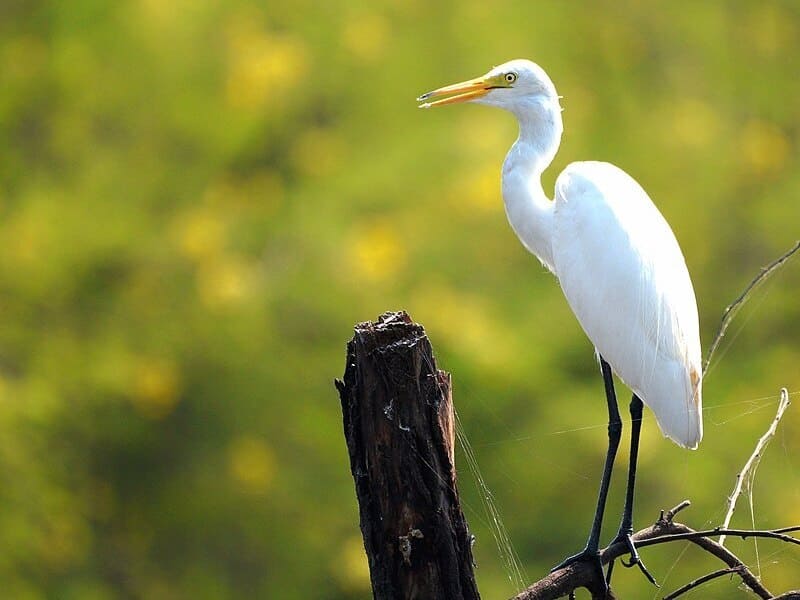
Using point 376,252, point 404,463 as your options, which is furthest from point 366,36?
point 404,463

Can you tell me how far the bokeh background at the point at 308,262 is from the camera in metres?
3.91

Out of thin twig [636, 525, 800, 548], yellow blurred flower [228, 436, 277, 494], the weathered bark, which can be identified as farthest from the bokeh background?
the weathered bark

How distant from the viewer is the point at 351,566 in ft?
12.6

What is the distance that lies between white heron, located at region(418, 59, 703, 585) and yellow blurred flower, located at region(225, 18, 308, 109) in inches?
104

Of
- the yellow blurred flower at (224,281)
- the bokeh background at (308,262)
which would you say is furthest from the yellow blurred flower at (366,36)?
the yellow blurred flower at (224,281)

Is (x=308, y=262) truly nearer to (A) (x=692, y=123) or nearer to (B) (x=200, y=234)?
(B) (x=200, y=234)

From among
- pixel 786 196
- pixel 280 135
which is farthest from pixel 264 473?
pixel 786 196

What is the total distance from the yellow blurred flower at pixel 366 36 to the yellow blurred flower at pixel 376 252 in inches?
30.9

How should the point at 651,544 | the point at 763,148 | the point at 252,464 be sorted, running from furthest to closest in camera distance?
the point at 763,148 → the point at 252,464 → the point at 651,544

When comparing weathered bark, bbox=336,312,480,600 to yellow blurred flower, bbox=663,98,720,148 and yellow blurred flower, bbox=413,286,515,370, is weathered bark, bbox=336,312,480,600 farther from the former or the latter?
yellow blurred flower, bbox=663,98,720,148

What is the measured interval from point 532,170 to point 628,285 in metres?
0.28

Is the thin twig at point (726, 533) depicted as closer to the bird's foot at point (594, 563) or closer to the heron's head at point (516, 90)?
the bird's foot at point (594, 563)

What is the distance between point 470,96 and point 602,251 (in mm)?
402

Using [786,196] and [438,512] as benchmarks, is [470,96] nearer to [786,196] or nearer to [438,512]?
[438,512]
